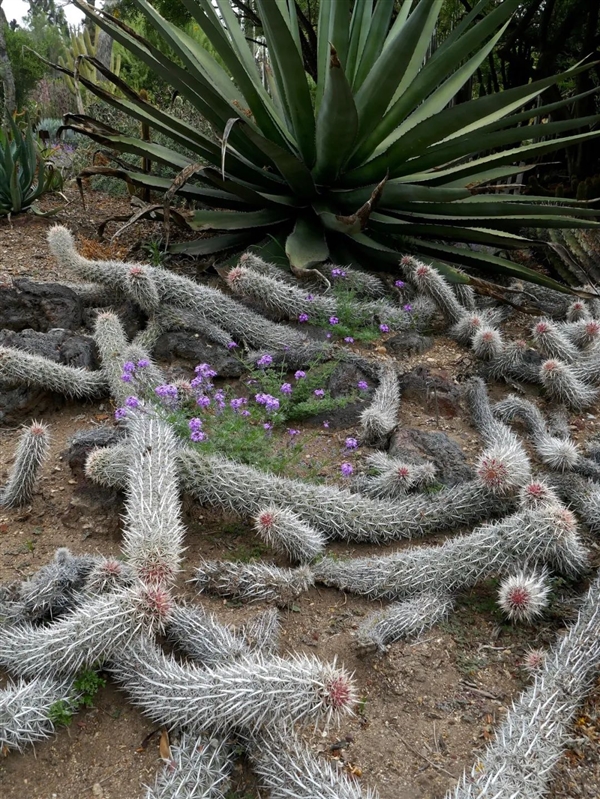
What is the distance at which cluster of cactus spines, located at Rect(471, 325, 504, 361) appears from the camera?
3350 mm

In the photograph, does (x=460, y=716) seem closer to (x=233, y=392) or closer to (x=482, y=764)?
(x=482, y=764)

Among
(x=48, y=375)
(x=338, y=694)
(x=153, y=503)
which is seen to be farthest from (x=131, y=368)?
(x=338, y=694)

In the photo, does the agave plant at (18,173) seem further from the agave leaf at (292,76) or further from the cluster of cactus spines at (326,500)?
the cluster of cactus spines at (326,500)

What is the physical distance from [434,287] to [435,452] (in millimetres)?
1302

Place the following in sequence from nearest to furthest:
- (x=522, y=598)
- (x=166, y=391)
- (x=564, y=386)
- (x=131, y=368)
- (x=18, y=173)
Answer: (x=522, y=598) → (x=166, y=391) → (x=131, y=368) → (x=564, y=386) → (x=18, y=173)

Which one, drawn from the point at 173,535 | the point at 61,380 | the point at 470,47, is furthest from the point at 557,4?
the point at 173,535

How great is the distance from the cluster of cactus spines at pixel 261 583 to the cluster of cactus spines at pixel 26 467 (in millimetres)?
822

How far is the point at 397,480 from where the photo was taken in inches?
95.9

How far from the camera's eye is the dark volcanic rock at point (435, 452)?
2594mm

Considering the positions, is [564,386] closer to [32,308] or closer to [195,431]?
[195,431]

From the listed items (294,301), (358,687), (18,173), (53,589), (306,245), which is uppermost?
(18,173)

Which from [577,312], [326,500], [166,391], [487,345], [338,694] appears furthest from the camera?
[577,312]

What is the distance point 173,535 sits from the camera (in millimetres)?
1913

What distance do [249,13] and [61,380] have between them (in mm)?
4860
